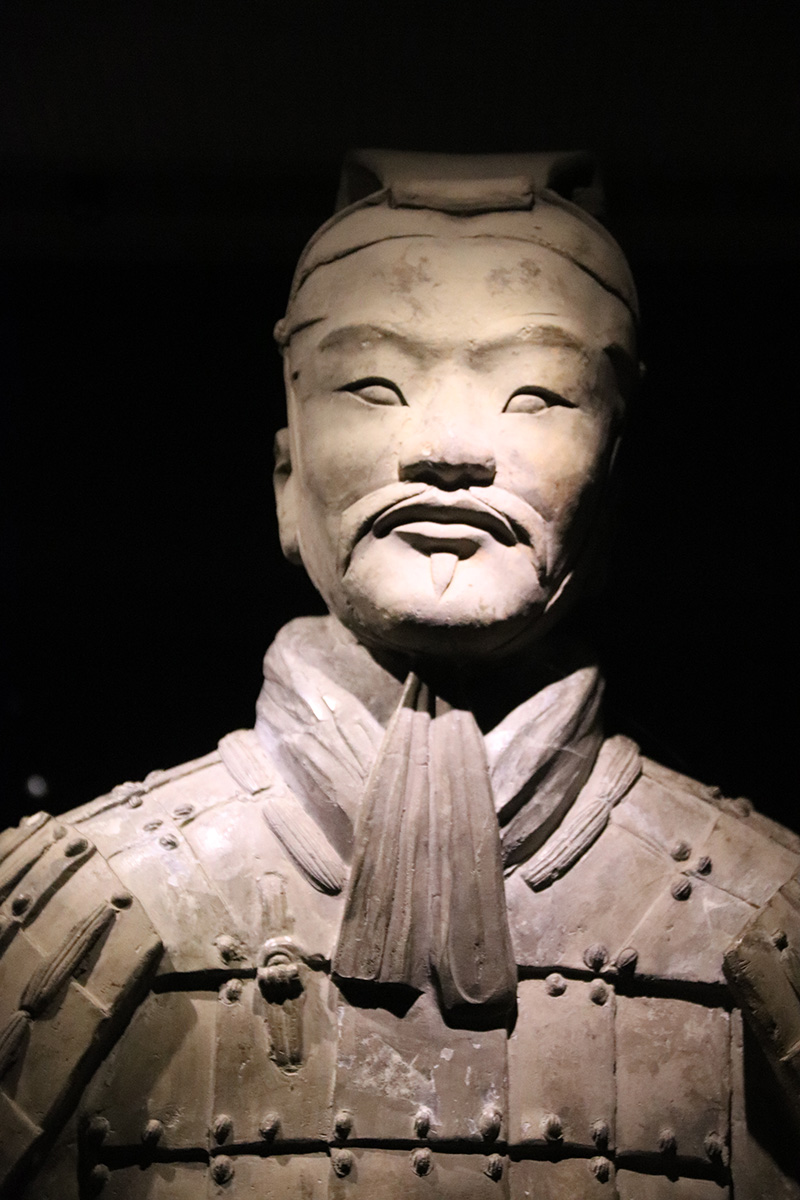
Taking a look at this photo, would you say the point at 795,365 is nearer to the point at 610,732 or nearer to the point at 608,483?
the point at 608,483

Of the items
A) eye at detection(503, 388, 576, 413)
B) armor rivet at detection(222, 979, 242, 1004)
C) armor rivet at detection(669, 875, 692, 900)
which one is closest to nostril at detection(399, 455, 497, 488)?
eye at detection(503, 388, 576, 413)

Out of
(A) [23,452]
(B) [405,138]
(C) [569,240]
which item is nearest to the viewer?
(C) [569,240]

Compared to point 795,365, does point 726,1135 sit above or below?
below

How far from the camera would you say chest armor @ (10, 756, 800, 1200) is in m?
2.09

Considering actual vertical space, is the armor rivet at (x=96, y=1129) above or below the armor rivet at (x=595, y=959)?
below

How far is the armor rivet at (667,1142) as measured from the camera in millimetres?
2127

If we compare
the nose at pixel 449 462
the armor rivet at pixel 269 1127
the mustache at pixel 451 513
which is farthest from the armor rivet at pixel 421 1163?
the nose at pixel 449 462

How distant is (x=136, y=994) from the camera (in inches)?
85.9

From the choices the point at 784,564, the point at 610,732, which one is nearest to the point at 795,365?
the point at 784,564

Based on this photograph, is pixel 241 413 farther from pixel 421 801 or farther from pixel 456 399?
pixel 421 801

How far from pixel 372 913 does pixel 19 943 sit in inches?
22.9

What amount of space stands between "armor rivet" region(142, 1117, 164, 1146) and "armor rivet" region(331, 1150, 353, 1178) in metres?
0.28

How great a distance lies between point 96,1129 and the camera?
6.93ft

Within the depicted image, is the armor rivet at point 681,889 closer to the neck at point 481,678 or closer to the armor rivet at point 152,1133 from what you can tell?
the neck at point 481,678
